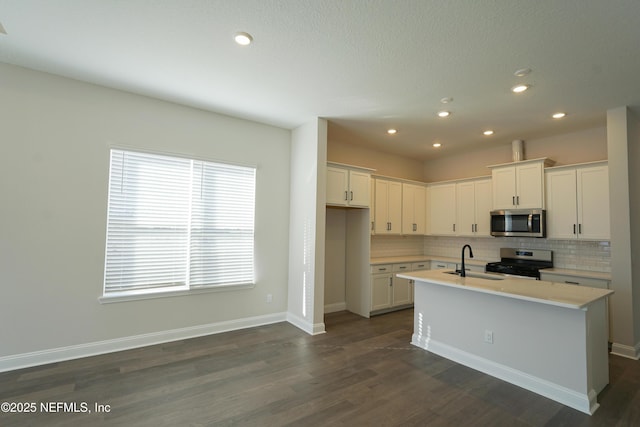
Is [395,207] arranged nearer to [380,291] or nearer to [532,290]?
[380,291]

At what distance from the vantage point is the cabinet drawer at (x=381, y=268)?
5136mm

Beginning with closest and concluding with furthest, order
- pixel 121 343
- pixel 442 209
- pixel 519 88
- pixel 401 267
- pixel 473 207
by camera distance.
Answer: pixel 519 88
pixel 121 343
pixel 401 267
pixel 473 207
pixel 442 209

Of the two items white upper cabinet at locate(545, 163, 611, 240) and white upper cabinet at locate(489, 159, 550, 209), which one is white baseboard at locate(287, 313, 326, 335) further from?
white upper cabinet at locate(545, 163, 611, 240)

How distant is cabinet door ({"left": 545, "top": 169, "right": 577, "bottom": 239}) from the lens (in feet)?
14.4

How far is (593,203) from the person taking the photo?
4211mm

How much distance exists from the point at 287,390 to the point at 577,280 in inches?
159

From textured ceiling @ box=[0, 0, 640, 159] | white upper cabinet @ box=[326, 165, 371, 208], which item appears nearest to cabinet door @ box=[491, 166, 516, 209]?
textured ceiling @ box=[0, 0, 640, 159]

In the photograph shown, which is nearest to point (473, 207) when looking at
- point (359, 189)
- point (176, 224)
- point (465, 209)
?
point (465, 209)

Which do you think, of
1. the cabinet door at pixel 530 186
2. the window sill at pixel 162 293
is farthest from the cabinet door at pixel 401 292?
the window sill at pixel 162 293

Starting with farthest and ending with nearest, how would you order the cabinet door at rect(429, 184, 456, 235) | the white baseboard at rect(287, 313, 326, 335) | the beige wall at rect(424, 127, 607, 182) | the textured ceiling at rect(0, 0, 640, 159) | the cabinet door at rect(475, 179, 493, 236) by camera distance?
the cabinet door at rect(429, 184, 456, 235), the cabinet door at rect(475, 179, 493, 236), the beige wall at rect(424, 127, 607, 182), the white baseboard at rect(287, 313, 326, 335), the textured ceiling at rect(0, 0, 640, 159)

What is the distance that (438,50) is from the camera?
2670mm

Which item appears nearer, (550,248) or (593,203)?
(593,203)

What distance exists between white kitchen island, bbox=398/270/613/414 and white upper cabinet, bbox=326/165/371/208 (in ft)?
5.57

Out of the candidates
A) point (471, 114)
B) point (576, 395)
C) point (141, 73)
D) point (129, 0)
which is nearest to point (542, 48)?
point (471, 114)
